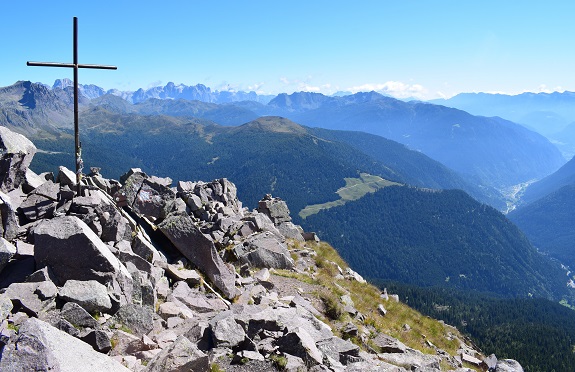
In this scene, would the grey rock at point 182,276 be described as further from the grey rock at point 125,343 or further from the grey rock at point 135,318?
the grey rock at point 125,343

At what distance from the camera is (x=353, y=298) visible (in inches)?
973

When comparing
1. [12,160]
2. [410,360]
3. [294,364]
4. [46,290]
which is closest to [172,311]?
[46,290]

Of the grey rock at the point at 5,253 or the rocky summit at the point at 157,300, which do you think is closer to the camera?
the rocky summit at the point at 157,300

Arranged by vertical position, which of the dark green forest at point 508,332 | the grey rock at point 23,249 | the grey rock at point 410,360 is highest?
the grey rock at point 23,249

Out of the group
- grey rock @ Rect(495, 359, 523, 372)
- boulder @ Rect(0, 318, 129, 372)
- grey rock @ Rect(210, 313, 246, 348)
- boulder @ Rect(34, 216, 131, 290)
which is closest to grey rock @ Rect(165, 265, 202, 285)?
boulder @ Rect(34, 216, 131, 290)

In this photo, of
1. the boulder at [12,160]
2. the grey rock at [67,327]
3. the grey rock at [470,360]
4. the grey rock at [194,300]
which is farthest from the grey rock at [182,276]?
the grey rock at [470,360]

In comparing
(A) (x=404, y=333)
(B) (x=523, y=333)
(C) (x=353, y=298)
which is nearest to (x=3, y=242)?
(C) (x=353, y=298)

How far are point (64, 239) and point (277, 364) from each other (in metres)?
8.32

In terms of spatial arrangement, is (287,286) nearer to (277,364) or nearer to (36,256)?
(277,364)

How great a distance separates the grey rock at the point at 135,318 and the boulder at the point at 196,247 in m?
6.69

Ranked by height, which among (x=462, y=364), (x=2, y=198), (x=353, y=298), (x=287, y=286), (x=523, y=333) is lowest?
(x=523, y=333)

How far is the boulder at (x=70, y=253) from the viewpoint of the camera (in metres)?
12.7

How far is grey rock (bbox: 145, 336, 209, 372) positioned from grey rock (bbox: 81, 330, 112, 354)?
4.47ft

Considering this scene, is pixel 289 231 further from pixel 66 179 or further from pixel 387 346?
pixel 66 179
